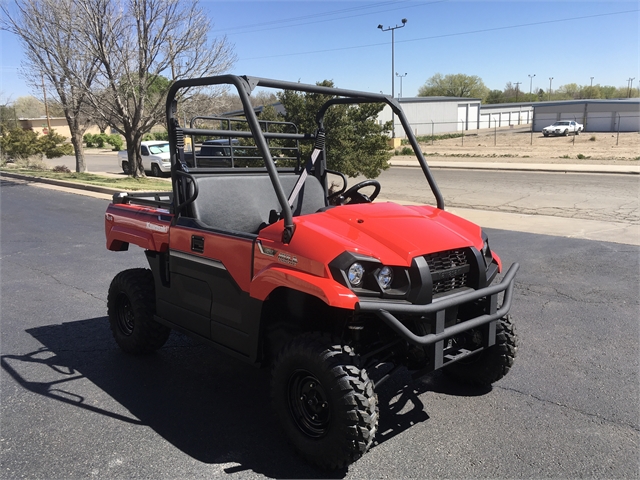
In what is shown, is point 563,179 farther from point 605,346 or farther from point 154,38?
point 605,346

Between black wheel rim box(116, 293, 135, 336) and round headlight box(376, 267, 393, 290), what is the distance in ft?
8.66

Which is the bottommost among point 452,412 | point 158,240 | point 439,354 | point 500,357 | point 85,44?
point 452,412

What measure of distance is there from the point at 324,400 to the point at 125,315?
249 centimetres

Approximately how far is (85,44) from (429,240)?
56.1 feet

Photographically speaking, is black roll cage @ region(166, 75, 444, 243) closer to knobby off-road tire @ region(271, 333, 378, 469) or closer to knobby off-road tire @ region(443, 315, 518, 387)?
knobby off-road tire @ region(271, 333, 378, 469)

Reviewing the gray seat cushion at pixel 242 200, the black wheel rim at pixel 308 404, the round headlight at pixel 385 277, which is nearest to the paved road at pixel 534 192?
the gray seat cushion at pixel 242 200

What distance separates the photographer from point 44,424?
3.57 m

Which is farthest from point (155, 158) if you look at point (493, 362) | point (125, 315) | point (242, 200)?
point (493, 362)

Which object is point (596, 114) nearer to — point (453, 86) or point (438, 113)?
point (438, 113)

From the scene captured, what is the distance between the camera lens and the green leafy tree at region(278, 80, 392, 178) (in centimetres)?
1148

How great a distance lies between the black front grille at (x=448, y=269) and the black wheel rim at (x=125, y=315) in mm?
2824

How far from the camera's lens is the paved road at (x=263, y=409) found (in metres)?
3.08

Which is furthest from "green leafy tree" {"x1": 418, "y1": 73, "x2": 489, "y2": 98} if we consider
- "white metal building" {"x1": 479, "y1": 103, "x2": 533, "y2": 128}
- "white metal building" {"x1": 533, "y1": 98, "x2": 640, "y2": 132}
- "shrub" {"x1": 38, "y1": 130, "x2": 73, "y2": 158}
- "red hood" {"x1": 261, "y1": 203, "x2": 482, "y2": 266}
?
"red hood" {"x1": 261, "y1": 203, "x2": 482, "y2": 266}

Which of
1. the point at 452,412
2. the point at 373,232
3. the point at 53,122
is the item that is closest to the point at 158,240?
the point at 373,232
